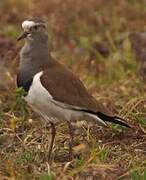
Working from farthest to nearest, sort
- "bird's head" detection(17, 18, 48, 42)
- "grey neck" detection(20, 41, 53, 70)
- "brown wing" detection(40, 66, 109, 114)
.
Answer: "bird's head" detection(17, 18, 48, 42) < "grey neck" detection(20, 41, 53, 70) < "brown wing" detection(40, 66, 109, 114)

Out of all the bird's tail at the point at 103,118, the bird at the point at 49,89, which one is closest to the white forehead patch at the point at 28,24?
the bird at the point at 49,89

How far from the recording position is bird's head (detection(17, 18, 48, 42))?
20.1ft

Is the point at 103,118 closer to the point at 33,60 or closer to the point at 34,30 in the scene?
the point at 33,60

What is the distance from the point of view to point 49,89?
5.81 meters

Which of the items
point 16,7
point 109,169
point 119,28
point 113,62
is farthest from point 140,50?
point 109,169

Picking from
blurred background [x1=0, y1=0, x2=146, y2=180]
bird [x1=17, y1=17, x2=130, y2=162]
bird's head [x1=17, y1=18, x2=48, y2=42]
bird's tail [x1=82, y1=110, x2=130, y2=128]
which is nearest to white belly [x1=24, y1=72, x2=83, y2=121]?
bird [x1=17, y1=17, x2=130, y2=162]

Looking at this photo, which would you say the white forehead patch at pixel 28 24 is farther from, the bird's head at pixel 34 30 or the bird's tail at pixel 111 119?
the bird's tail at pixel 111 119

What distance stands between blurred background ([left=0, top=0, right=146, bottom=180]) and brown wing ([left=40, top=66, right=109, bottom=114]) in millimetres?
315

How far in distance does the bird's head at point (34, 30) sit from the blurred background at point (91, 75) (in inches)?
16.5

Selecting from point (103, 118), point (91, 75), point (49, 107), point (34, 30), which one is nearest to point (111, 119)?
point (103, 118)

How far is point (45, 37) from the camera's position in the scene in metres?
6.22

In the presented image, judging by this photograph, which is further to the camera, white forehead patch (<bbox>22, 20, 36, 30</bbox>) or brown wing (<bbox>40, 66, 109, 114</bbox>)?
white forehead patch (<bbox>22, 20, 36, 30</bbox>)

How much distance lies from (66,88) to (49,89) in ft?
0.70

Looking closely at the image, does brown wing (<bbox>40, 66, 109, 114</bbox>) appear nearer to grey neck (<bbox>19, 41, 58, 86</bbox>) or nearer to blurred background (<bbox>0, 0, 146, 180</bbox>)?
grey neck (<bbox>19, 41, 58, 86</bbox>)
